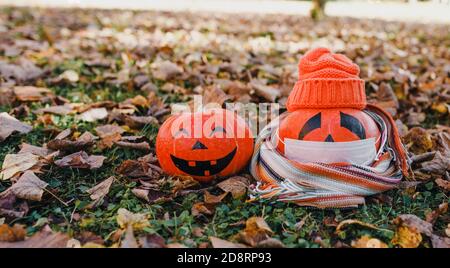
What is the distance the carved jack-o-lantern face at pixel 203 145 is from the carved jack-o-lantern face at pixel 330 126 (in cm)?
27

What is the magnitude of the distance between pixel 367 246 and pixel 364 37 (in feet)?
19.4

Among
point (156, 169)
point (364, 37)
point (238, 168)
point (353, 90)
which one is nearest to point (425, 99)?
point (353, 90)

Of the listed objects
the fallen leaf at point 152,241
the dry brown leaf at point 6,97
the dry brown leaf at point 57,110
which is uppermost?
the dry brown leaf at point 6,97

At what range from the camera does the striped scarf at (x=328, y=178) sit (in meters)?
2.16

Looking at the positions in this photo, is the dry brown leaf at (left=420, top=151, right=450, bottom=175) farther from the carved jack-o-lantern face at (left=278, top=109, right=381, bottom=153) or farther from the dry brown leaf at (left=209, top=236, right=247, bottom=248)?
the dry brown leaf at (left=209, top=236, right=247, bottom=248)

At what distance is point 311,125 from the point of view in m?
2.23

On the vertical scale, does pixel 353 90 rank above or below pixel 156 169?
above

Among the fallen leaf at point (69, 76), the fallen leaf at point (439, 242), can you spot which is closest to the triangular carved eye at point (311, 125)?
the fallen leaf at point (439, 242)

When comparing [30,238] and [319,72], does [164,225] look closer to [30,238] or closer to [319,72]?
[30,238]

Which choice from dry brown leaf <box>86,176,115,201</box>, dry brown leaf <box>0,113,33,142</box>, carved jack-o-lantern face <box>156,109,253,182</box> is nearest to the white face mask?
carved jack-o-lantern face <box>156,109,253,182</box>

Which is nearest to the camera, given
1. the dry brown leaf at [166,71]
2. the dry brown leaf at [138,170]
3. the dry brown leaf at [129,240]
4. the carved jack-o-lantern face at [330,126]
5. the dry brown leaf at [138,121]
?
the dry brown leaf at [129,240]

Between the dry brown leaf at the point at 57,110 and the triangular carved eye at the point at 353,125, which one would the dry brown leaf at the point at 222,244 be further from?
the dry brown leaf at the point at 57,110

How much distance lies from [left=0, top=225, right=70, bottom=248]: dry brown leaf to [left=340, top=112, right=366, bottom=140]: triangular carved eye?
4.26 ft

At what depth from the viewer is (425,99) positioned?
377 cm
